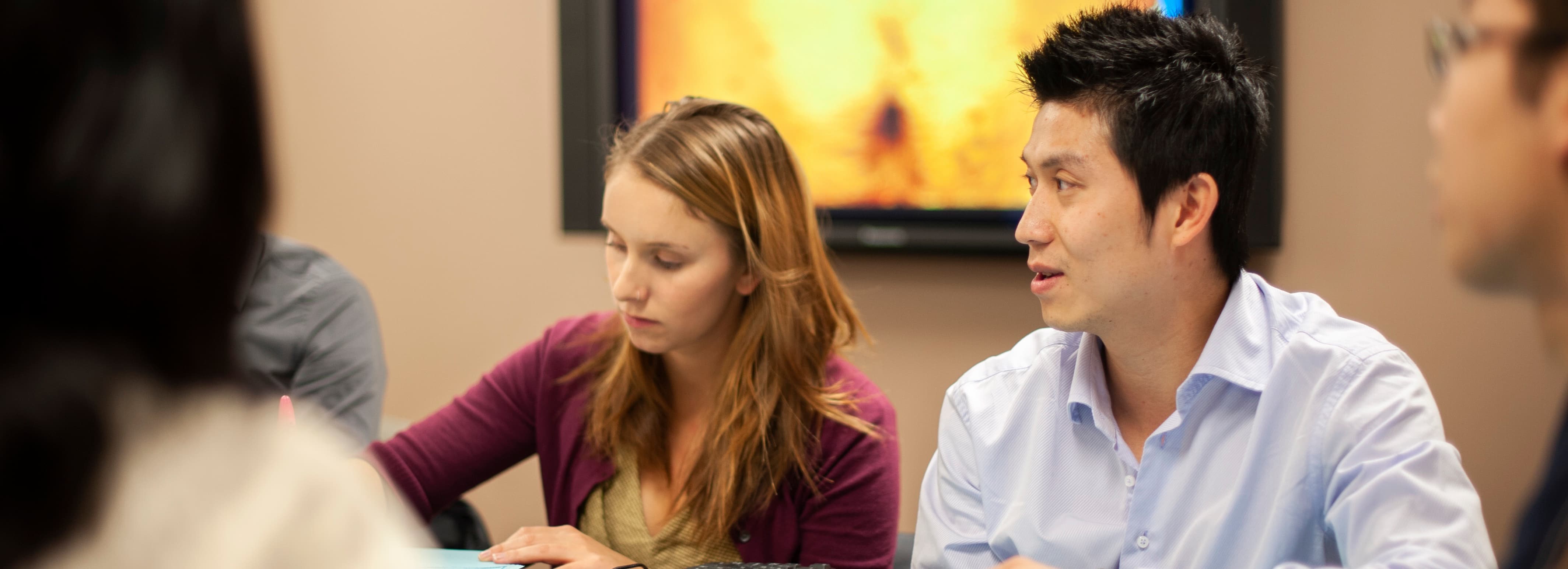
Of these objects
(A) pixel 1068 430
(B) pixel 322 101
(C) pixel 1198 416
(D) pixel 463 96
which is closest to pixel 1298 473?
(C) pixel 1198 416

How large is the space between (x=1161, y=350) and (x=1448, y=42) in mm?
688

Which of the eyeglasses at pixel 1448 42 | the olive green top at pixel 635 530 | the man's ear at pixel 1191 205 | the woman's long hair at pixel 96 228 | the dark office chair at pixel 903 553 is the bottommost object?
the dark office chair at pixel 903 553

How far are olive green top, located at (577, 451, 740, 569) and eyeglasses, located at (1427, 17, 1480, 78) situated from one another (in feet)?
3.65

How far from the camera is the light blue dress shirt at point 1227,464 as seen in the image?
115 cm

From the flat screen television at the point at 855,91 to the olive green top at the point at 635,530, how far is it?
767 mm

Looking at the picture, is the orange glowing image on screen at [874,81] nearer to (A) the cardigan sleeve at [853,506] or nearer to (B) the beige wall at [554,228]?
(B) the beige wall at [554,228]

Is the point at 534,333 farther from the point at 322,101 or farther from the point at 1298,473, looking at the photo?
the point at 1298,473

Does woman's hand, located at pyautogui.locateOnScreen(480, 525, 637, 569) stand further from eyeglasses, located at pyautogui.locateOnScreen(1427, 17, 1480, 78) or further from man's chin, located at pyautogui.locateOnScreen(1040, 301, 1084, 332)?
eyeglasses, located at pyautogui.locateOnScreen(1427, 17, 1480, 78)

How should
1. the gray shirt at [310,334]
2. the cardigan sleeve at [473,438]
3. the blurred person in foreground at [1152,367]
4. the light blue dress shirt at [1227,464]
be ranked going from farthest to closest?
1. the gray shirt at [310,334]
2. the cardigan sleeve at [473,438]
3. the blurred person in foreground at [1152,367]
4. the light blue dress shirt at [1227,464]

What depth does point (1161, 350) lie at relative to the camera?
143 centimetres

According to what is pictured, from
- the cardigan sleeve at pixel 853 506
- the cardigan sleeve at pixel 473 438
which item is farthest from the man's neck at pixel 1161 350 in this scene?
the cardigan sleeve at pixel 473 438

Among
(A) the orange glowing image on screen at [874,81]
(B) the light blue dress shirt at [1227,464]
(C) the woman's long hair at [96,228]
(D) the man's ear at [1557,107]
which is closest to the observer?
(C) the woman's long hair at [96,228]

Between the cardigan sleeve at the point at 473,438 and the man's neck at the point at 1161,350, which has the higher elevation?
the man's neck at the point at 1161,350

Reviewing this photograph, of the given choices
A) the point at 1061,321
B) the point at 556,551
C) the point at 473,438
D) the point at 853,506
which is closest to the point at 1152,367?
the point at 1061,321
